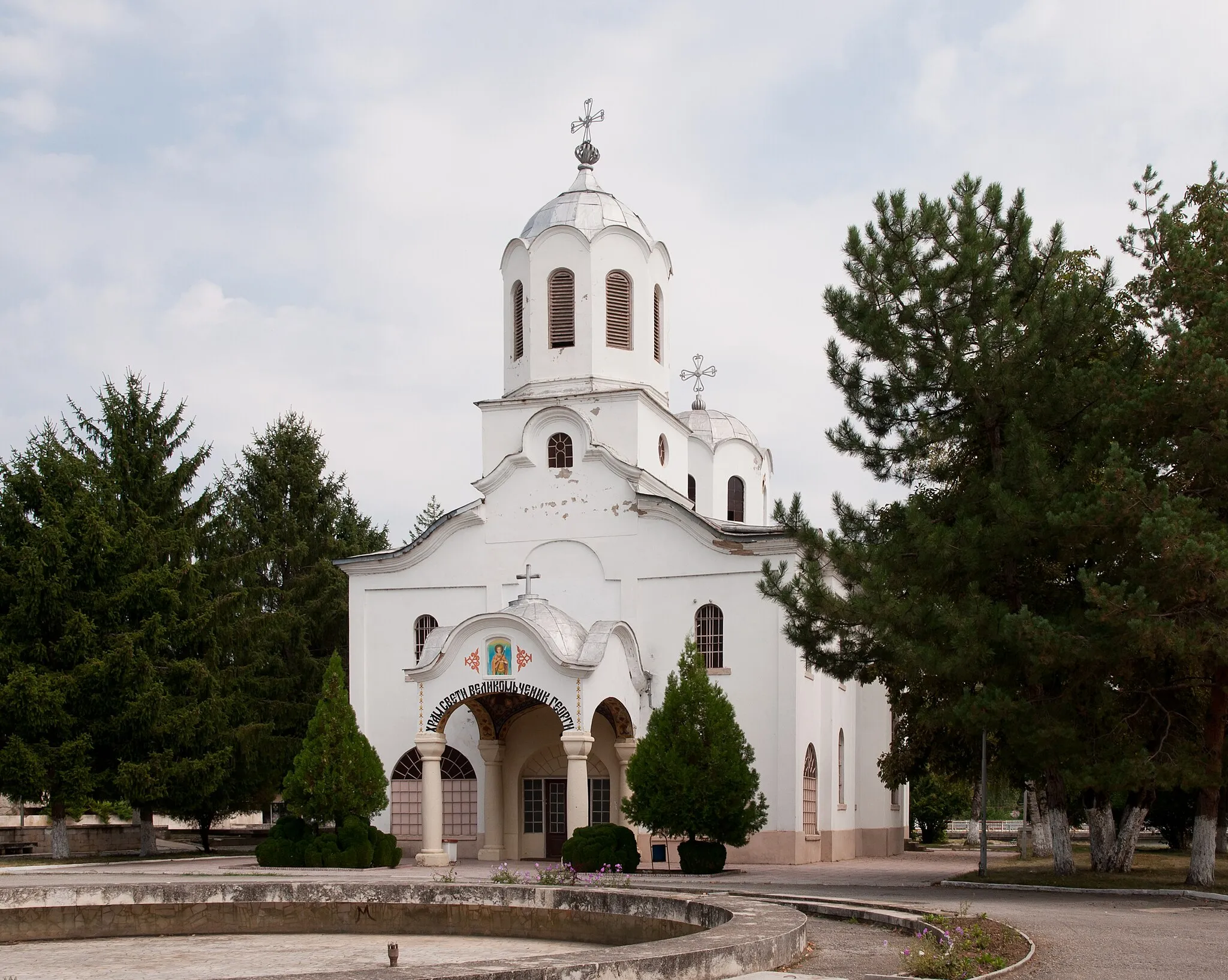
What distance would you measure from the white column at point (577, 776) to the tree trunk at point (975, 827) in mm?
16986

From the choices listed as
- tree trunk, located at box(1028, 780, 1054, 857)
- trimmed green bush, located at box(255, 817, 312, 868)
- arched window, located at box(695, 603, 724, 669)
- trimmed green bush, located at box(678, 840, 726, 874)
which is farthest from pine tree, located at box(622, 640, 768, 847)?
tree trunk, located at box(1028, 780, 1054, 857)

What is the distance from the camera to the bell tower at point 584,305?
102 feet

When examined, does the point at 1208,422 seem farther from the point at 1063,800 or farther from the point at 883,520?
the point at 1063,800

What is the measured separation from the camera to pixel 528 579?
2825 cm

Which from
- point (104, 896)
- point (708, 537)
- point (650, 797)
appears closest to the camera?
point (104, 896)

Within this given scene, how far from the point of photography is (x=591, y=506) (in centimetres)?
3003

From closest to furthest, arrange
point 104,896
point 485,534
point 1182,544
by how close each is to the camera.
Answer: point 104,896
point 1182,544
point 485,534

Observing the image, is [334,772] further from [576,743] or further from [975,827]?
[975,827]

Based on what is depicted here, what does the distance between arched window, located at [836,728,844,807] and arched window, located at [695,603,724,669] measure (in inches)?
176

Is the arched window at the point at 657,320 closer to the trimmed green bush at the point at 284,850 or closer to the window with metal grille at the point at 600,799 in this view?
the window with metal grille at the point at 600,799

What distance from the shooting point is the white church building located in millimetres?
27125

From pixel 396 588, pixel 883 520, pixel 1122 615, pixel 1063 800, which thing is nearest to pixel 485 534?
pixel 396 588

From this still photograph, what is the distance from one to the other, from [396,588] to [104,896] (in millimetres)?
16711

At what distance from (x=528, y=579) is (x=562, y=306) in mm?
6864
